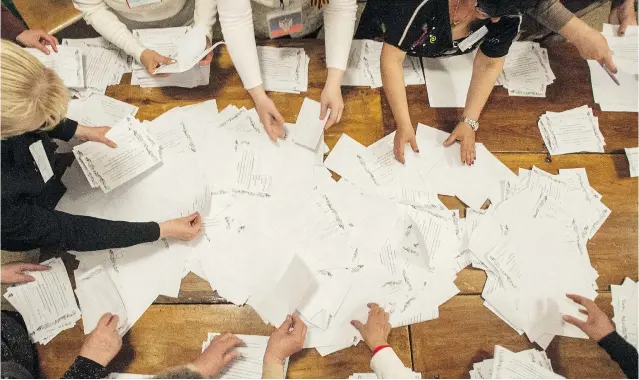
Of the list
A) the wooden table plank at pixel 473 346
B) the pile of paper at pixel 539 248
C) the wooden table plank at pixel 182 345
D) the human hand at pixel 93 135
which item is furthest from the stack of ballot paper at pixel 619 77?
the human hand at pixel 93 135

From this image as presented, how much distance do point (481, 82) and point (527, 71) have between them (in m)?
0.25

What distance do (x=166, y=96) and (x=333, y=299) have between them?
0.78 metres

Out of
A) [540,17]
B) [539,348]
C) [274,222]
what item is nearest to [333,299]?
[274,222]

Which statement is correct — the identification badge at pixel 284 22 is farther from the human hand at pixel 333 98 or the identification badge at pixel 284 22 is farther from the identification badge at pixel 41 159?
the identification badge at pixel 41 159

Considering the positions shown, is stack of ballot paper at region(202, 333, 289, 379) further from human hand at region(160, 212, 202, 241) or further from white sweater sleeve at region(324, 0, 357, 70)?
white sweater sleeve at region(324, 0, 357, 70)

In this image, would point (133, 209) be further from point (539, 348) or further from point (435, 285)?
point (539, 348)

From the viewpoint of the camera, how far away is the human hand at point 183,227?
1103 millimetres

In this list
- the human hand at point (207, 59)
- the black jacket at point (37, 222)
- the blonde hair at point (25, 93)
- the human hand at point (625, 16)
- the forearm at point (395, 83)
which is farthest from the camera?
the human hand at point (625, 16)

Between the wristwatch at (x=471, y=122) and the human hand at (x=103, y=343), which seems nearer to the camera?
the human hand at (x=103, y=343)

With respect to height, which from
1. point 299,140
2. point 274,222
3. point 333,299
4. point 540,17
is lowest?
point 333,299

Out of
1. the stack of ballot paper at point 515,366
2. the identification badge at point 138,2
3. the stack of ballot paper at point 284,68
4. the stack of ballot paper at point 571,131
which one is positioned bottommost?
the stack of ballot paper at point 515,366

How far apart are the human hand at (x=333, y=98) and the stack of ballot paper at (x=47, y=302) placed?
32.1 inches

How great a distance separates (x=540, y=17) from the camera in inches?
50.7

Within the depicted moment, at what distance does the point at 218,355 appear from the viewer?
1.03 meters
